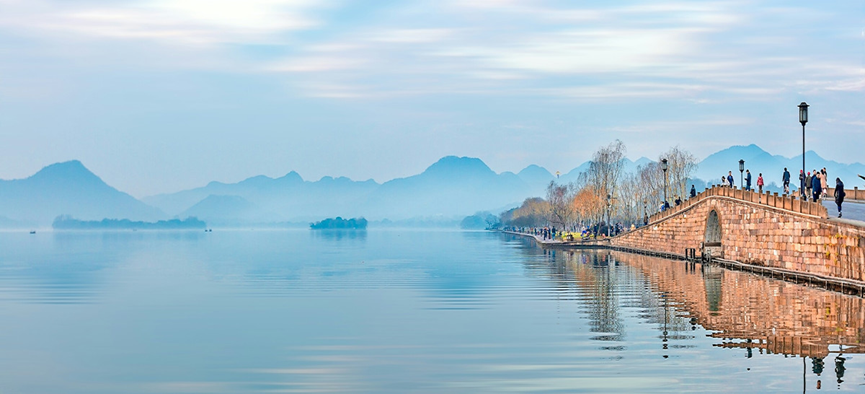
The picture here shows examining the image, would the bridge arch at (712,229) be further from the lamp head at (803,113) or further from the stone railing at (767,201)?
the lamp head at (803,113)

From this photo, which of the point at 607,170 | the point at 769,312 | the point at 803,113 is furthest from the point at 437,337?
the point at 607,170

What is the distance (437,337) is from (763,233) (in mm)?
29019

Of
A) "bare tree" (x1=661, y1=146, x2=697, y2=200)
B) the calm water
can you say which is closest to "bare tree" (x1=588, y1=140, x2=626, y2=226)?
"bare tree" (x1=661, y1=146, x2=697, y2=200)

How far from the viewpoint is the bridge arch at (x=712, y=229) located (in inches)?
2461

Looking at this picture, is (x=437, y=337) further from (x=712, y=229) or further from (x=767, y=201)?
(x=712, y=229)

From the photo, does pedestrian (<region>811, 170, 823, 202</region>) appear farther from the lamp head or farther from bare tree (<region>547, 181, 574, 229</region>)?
bare tree (<region>547, 181, 574, 229</region>)

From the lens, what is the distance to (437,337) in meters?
25.7

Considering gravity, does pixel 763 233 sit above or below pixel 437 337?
above

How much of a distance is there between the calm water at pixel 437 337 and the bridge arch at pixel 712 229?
15.2m

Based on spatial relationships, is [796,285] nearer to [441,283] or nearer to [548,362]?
[441,283]

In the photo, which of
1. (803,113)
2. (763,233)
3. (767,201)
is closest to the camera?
(803,113)

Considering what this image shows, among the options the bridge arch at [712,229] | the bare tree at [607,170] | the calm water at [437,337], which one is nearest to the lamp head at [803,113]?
the calm water at [437,337]

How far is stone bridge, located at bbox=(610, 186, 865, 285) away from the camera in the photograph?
119ft

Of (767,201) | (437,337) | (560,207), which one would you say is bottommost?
(437,337)
